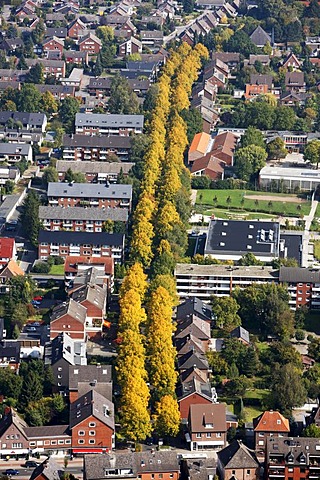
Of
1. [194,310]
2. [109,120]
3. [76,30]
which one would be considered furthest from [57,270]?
[76,30]

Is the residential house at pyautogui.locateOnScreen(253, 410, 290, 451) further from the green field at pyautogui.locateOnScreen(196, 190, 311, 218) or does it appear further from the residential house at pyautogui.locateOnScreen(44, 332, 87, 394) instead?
the green field at pyautogui.locateOnScreen(196, 190, 311, 218)

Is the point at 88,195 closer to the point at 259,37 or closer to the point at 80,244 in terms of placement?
the point at 80,244

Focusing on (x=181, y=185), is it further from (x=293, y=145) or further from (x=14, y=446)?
(x=14, y=446)

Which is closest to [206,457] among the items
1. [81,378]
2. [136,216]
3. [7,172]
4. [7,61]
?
[81,378]

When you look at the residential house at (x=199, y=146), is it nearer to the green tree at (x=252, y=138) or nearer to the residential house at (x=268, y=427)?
the green tree at (x=252, y=138)

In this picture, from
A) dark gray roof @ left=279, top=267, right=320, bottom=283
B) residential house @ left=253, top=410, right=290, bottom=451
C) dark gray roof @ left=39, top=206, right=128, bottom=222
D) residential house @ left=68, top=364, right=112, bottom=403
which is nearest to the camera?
residential house @ left=253, top=410, right=290, bottom=451

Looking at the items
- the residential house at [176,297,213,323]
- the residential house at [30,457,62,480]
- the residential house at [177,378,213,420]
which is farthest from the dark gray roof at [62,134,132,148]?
the residential house at [30,457,62,480]

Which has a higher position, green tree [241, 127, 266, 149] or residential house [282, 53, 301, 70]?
residential house [282, 53, 301, 70]

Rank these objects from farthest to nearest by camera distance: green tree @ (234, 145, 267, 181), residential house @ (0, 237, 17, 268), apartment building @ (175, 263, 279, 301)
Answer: green tree @ (234, 145, 267, 181), residential house @ (0, 237, 17, 268), apartment building @ (175, 263, 279, 301)
